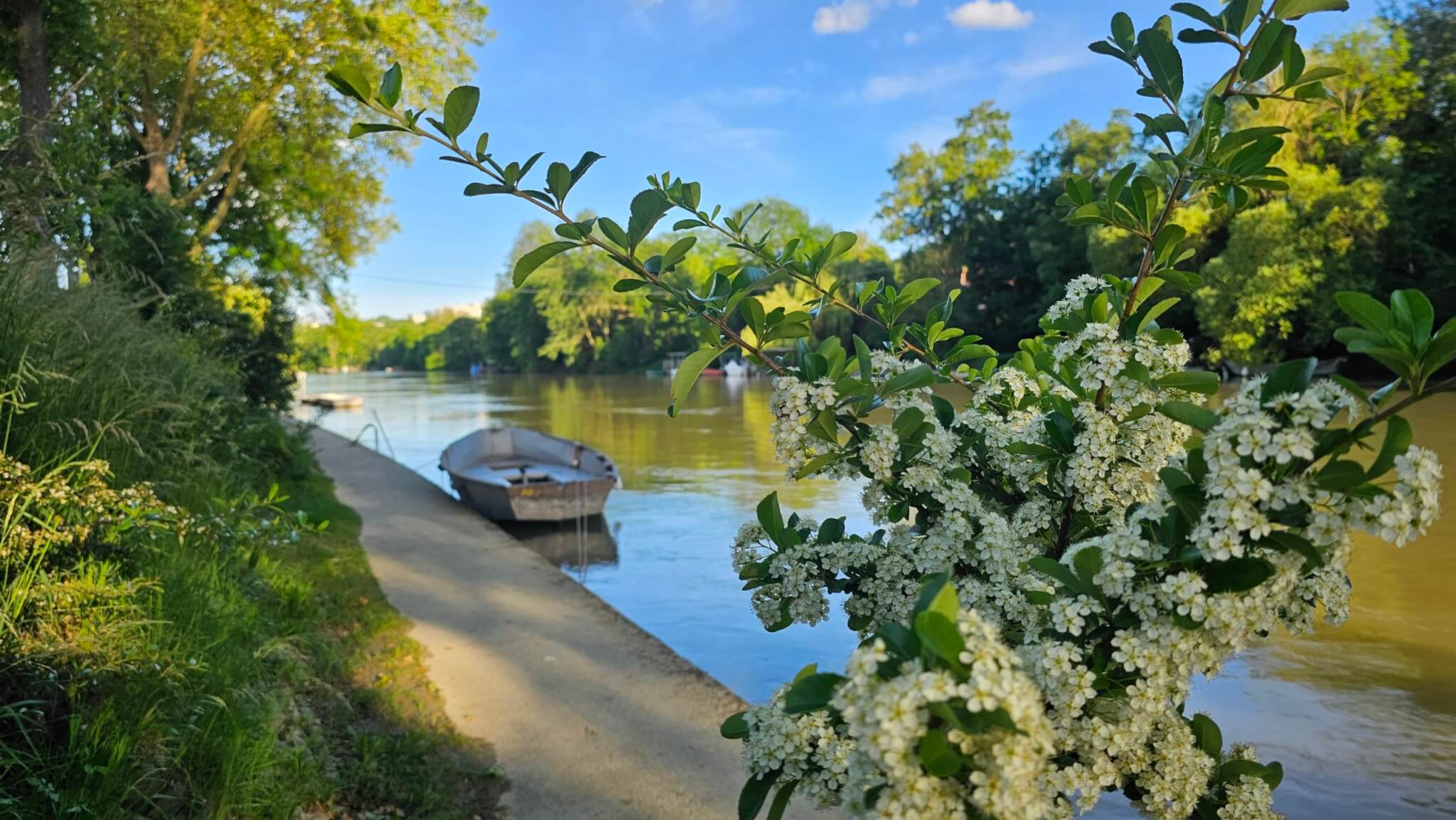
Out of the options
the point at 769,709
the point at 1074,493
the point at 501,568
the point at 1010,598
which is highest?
the point at 1074,493

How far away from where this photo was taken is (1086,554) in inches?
45.8

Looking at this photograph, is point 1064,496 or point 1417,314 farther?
point 1064,496

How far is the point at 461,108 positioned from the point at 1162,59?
1.16 metres

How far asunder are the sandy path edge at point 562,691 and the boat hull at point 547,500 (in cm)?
224

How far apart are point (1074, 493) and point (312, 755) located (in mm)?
3210

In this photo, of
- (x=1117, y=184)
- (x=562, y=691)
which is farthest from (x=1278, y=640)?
(x=1117, y=184)

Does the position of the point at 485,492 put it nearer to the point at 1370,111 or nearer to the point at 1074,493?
the point at 1074,493

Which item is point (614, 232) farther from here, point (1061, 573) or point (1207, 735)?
point (1207, 735)

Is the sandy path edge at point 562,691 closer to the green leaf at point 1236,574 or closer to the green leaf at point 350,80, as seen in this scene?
the green leaf at point 1236,574

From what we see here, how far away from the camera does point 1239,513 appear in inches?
39.2

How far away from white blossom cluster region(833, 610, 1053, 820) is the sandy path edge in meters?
3.12

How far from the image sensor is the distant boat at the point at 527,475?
11539 mm

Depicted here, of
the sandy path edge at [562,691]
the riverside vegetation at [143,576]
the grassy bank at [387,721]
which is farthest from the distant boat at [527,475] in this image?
the grassy bank at [387,721]

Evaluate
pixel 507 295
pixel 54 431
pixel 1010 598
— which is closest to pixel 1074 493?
pixel 1010 598
